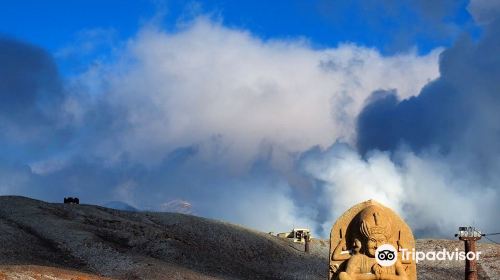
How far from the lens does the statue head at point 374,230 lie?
18031mm

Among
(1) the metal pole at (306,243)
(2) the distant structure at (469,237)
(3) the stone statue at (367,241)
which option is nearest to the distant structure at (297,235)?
(1) the metal pole at (306,243)

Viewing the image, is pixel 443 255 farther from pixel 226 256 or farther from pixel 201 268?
pixel 201 268

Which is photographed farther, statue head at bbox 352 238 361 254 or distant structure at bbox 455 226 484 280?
distant structure at bbox 455 226 484 280

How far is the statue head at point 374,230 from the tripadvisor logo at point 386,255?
12 centimetres

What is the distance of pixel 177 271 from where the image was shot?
42.8 m

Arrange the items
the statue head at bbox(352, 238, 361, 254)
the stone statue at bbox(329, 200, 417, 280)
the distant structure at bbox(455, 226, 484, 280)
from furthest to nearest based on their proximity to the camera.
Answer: the distant structure at bbox(455, 226, 484, 280), the statue head at bbox(352, 238, 361, 254), the stone statue at bbox(329, 200, 417, 280)

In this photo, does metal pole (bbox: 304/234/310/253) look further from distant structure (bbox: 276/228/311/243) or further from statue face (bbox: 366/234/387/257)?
statue face (bbox: 366/234/387/257)

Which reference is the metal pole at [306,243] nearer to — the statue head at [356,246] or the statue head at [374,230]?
the statue head at [356,246]

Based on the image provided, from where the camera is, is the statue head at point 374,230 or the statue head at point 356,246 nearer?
the statue head at point 374,230

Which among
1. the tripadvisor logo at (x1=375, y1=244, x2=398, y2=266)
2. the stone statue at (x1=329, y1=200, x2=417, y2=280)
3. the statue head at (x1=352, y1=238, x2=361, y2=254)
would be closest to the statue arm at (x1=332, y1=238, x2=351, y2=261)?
the stone statue at (x1=329, y1=200, x2=417, y2=280)

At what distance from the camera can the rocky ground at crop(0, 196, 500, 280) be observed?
43375 mm

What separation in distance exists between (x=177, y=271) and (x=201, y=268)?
7117 millimetres

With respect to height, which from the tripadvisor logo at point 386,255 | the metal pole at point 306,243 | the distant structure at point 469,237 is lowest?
the tripadvisor logo at point 386,255

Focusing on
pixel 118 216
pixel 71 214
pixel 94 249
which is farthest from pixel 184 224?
pixel 94 249
